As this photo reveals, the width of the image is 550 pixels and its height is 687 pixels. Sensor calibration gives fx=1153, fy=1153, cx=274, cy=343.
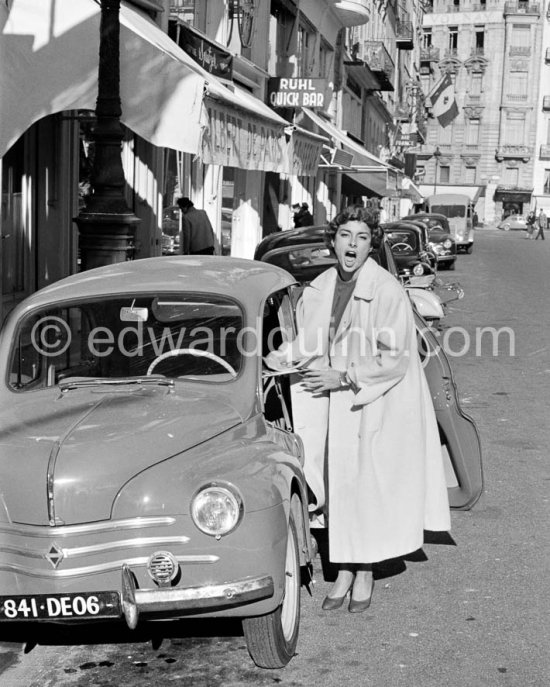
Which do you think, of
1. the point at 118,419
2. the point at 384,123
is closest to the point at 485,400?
the point at 118,419

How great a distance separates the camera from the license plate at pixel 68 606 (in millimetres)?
4184

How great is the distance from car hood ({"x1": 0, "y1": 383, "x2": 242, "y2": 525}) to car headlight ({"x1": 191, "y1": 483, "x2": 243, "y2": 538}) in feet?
0.81

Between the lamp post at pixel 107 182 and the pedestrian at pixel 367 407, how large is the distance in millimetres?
3022

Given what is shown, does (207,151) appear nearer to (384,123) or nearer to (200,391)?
(200,391)

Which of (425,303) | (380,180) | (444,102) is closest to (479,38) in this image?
(444,102)

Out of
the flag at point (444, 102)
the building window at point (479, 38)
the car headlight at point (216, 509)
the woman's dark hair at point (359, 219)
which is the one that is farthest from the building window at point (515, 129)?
the car headlight at point (216, 509)

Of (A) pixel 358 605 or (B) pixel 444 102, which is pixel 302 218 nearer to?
(A) pixel 358 605

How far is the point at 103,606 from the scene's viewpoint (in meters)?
4.18

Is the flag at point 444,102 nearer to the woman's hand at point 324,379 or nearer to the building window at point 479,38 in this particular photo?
the building window at point 479,38

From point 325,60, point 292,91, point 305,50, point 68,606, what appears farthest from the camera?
point 325,60

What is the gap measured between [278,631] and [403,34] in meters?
58.6

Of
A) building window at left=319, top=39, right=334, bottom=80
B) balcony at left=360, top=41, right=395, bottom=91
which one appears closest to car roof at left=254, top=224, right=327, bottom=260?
building window at left=319, top=39, right=334, bottom=80

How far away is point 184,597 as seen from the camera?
4207 mm

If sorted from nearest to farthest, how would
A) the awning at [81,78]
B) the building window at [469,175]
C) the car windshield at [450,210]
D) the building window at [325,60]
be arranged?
the awning at [81,78]
the building window at [325,60]
the car windshield at [450,210]
the building window at [469,175]
